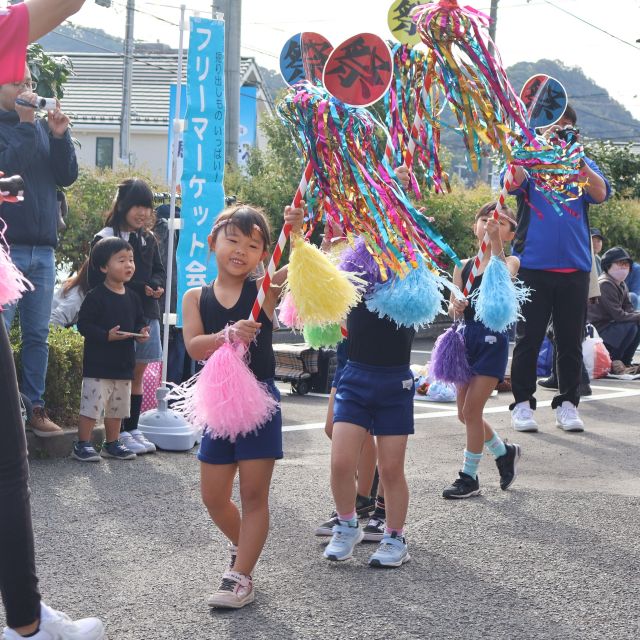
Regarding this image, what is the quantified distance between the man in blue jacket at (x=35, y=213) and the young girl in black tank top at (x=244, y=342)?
2402mm

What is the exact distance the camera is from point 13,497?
3043 mm

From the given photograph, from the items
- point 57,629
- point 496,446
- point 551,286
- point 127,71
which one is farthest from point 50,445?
point 127,71

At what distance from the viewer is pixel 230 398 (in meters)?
3.94

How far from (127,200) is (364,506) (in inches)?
114

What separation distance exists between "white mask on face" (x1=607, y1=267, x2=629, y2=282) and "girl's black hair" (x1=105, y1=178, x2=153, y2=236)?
6.68 m

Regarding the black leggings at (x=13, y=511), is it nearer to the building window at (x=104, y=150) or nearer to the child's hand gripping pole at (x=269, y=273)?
the child's hand gripping pole at (x=269, y=273)

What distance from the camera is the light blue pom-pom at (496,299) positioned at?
552cm

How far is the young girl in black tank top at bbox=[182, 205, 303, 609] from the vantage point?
4.00 m

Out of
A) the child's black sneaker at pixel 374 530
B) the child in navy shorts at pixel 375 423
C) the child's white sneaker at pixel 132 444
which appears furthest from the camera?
the child's white sneaker at pixel 132 444

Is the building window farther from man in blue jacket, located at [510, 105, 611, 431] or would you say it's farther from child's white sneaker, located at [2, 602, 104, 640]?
child's white sneaker, located at [2, 602, 104, 640]

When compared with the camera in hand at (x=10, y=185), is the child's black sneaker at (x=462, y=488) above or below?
below

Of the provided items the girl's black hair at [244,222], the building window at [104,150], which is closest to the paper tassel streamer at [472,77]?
the girl's black hair at [244,222]

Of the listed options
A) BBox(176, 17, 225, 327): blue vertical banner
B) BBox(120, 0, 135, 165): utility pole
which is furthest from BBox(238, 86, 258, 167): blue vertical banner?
BBox(176, 17, 225, 327): blue vertical banner

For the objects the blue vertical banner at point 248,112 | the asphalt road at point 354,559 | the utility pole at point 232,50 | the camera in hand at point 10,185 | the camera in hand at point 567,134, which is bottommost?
the asphalt road at point 354,559
